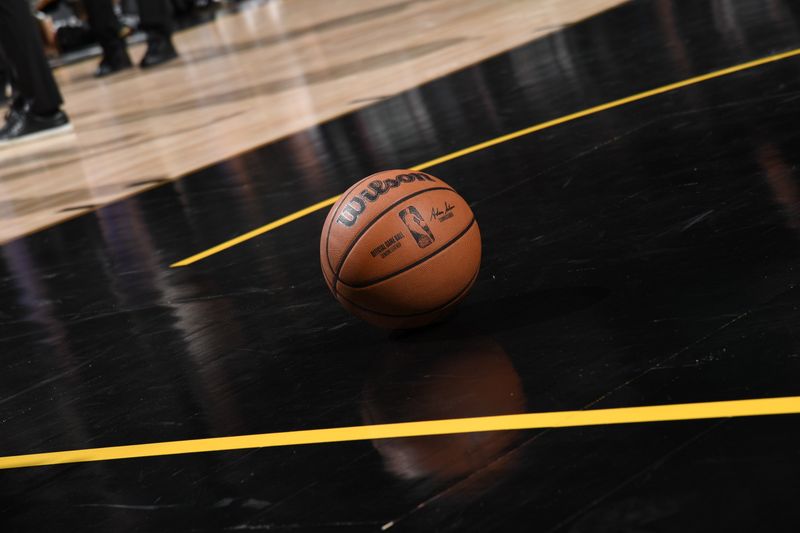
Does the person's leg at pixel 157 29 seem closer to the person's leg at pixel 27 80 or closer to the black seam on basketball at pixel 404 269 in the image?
the person's leg at pixel 27 80

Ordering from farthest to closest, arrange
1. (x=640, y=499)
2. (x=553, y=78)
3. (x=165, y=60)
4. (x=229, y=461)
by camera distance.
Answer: (x=165, y=60) < (x=553, y=78) < (x=229, y=461) < (x=640, y=499)

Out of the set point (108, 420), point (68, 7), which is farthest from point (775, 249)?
point (68, 7)

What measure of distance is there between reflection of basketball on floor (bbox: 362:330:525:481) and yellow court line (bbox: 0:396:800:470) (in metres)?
0.05

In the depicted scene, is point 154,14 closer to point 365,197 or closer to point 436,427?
point 365,197

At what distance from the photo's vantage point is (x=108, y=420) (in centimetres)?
455

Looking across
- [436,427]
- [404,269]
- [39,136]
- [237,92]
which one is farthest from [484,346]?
[39,136]

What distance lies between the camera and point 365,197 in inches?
184

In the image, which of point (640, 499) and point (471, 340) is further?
point (471, 340)

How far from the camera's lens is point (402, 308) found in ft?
15.0

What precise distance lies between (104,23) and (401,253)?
45.9 feet

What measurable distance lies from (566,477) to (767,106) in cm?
410

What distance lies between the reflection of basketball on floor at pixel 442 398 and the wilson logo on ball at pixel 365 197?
0.50 m

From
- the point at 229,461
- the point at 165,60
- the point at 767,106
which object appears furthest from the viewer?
the point at 165,60

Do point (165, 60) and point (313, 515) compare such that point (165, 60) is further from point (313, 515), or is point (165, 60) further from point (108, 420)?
point (313, 515)
